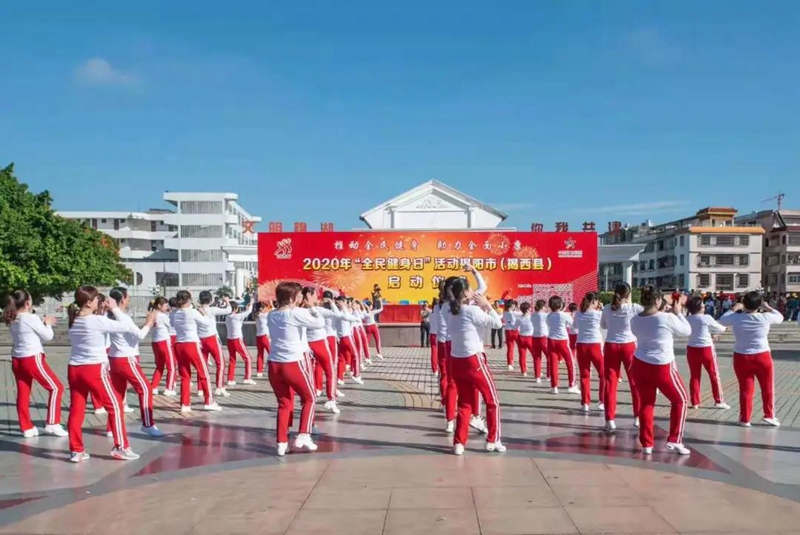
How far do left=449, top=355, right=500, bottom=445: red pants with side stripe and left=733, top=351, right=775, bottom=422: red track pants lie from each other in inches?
126

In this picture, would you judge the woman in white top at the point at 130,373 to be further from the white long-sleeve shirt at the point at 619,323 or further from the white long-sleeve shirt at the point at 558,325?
the white long-sleeve shirt at the point at 558,325

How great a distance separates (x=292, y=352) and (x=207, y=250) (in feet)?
181

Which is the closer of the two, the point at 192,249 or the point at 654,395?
the point at 654,395

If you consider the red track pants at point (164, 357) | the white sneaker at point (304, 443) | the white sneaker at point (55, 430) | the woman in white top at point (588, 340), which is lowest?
the white sneaker at point (55, 430)

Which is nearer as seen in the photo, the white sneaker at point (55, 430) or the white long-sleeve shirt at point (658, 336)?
the white long-sleeve shirt at point (658, 336)

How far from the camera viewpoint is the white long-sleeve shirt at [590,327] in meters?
8.77

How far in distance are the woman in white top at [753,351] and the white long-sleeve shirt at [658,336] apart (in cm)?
173

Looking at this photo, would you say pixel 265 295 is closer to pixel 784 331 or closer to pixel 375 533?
pixel 784 331

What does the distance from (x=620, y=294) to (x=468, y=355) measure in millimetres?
2059

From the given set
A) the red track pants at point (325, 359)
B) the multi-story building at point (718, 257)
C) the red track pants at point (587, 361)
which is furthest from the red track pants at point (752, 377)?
the multi-story building at point (718, 257)

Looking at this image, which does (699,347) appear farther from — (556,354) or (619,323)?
(556,354)

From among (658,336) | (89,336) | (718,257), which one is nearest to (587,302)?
(658,336)

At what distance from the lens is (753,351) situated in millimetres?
7887

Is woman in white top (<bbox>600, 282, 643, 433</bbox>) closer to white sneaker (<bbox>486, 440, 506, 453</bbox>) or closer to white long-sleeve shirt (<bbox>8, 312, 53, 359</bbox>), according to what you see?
white sneaker (<bbox>486, 440, 506, 453</bbox>)
